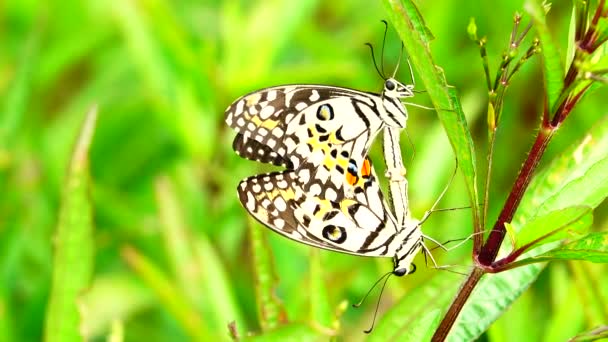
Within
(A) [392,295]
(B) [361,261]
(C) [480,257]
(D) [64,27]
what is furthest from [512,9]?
(C) [480,257]

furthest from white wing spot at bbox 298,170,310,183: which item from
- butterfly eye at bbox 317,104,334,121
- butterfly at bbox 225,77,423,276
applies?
butterfly eye at bbox 317,104,334,121

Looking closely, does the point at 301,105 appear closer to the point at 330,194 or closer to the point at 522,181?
the point at 330,194

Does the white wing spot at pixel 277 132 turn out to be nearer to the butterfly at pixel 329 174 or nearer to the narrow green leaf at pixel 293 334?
the butterfly at pixel 329 174

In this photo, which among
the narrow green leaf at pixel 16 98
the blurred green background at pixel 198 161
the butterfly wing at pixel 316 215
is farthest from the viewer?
the narrow green leaf at pixel 16 98

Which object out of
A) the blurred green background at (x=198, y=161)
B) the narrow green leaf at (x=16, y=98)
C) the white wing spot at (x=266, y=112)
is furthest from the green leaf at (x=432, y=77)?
the narrow green leaf at (x=16, y=98)

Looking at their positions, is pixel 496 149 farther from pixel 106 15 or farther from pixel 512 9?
pixel 106 15

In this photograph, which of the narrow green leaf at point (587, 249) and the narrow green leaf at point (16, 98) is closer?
the narrow green leaf at point (587, 249)

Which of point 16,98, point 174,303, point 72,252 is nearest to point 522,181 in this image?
point 72,252
